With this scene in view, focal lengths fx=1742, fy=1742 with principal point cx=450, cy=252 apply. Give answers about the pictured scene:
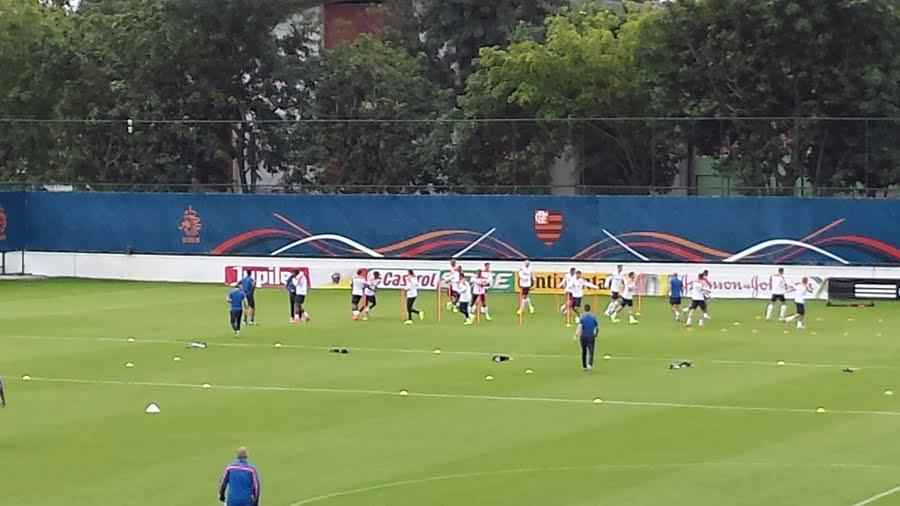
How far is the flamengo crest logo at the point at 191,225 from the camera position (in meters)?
73.4

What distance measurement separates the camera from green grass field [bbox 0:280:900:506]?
25.2 m

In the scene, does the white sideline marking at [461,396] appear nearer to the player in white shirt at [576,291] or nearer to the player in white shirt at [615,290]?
the player in white shirt at [576,291]

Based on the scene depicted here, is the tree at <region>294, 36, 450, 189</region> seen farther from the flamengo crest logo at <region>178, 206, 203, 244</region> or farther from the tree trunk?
the flamengo crest logo at <region>178, 206, 203, 244</region>

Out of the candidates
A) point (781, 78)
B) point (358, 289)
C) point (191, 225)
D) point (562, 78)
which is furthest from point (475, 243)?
point (781, 78)

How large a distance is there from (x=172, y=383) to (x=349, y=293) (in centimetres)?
2945

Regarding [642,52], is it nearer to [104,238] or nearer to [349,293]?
[349,293]

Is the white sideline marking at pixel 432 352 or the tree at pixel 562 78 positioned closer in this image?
the white sideline marking at pixel 432 352

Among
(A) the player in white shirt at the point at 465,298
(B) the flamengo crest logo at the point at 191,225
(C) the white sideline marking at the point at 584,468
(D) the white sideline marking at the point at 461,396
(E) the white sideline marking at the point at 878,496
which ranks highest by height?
(B) the flamengo crest logo at the point at 191,225

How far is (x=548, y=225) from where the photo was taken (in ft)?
224

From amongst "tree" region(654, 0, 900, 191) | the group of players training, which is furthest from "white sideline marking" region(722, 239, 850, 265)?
the group of players training

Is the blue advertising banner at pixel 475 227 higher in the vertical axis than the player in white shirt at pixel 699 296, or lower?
higher

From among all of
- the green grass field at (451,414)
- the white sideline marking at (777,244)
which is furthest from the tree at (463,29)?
the green grass field at (451,414)

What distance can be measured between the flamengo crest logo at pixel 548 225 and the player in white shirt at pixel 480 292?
11.1 meters

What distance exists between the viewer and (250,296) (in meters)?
53.4
